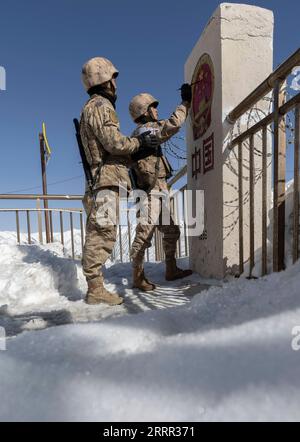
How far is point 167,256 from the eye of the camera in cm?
290

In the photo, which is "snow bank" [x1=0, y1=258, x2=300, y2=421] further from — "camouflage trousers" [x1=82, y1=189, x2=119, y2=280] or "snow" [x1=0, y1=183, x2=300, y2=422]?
"camouflage trousers" [x1=82, y1=189, x2=119, y2=280]

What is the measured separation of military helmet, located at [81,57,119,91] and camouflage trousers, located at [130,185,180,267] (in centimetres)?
107

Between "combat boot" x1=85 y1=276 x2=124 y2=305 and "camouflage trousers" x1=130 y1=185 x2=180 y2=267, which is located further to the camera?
"camouflage trousers" x1=130 y1=185 x2=180 y2=267

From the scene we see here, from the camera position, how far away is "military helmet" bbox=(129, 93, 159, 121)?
2838 millimetres

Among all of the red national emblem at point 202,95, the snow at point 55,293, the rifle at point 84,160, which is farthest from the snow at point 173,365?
the red national emblem at point 202,95

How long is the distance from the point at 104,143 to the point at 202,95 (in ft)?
3.47

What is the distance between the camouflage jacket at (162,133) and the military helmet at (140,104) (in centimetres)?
12

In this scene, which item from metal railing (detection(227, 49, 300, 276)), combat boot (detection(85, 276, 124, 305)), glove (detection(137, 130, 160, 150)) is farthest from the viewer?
glove (detection(137, 130, 160, 150))

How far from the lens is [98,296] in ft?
7.04

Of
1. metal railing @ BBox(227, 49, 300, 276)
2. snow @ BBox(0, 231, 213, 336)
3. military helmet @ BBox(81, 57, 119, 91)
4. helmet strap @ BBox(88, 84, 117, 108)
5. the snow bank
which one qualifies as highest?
military helmet @ BBox(81, 57, 119, 91)

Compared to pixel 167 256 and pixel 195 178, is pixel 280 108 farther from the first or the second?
pixel 167 256

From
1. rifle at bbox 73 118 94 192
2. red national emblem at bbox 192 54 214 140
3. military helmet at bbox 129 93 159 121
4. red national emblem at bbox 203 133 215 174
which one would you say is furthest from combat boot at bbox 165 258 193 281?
military helmet at bbox 129 93 159 121
